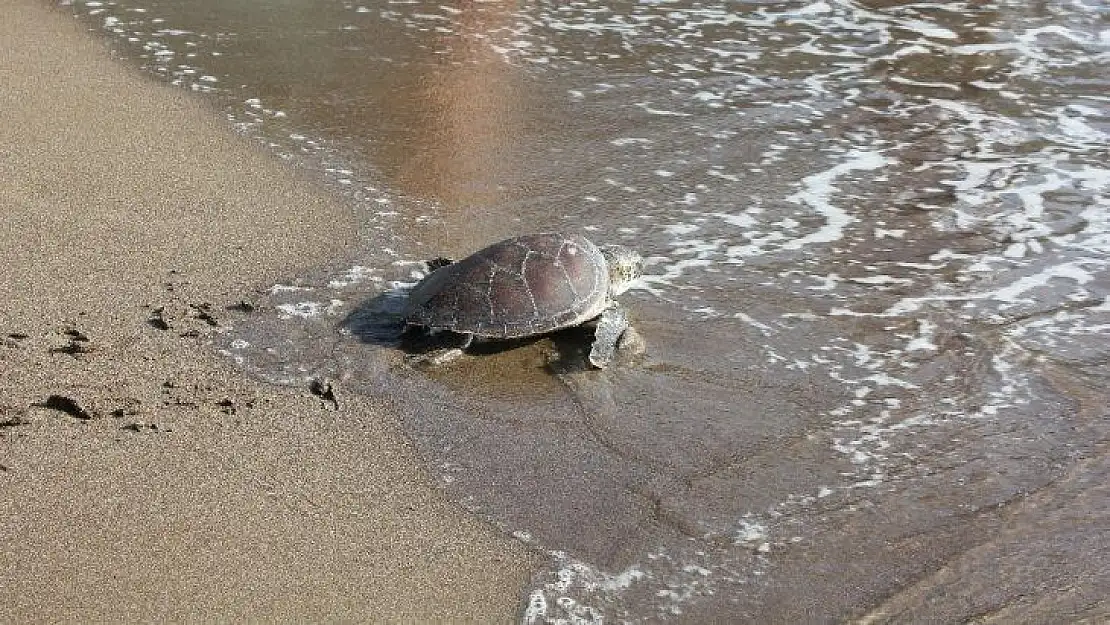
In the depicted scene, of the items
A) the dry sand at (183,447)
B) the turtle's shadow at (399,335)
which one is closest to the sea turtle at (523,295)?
the turtle's shadow at (399,335)

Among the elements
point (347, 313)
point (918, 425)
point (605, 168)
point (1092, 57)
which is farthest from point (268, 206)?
point (1092, 57)

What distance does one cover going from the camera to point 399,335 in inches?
229

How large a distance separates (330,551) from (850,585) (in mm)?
1912

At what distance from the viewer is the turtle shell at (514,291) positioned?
5582 mm

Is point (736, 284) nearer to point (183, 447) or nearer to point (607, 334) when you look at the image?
point (607, 334)

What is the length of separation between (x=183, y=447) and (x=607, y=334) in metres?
2.09

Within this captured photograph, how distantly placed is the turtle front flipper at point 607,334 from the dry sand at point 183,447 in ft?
3.53

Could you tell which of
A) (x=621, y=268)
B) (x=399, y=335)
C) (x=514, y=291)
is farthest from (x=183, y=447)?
(x=621, y=268)

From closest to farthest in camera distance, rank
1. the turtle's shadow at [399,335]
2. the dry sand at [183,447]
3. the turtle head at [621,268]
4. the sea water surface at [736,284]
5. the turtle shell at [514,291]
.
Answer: the dry sand at [183,447], the sea water surface at [736,284], the turtle shell at [514,291], the turtle's shadow at [399,335], the turtle head at [621,268]

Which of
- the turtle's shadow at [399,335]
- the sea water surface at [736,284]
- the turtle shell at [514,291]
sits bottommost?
the turtle's shadow at [399,335]

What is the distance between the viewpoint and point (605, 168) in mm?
8125

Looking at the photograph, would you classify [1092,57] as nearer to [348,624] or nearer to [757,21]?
[757,21]

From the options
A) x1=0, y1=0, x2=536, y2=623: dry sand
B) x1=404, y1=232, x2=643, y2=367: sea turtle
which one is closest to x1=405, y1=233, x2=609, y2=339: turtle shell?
x1=404, y1=232, x2=643, y2=367: sea turtle

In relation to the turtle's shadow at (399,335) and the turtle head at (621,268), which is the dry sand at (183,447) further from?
the turtle head at (621,268)
